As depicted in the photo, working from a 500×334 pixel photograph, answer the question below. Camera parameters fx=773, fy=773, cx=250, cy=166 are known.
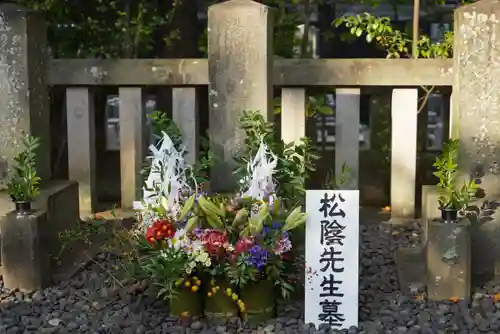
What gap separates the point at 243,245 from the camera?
10.7ft

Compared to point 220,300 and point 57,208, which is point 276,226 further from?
point 57,208

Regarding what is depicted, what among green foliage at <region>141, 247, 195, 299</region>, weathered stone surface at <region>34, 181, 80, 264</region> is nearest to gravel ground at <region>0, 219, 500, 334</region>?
green foliage at <region>141, 247, 195, 299</region>

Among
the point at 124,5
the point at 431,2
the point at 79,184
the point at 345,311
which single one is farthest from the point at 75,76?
the point at 431,2

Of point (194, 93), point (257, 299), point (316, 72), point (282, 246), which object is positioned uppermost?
point (316, 72)

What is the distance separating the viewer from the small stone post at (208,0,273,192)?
13.0ft

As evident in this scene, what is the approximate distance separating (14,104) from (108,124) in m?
2.48

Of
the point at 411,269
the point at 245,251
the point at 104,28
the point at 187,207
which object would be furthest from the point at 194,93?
the point at 245,251

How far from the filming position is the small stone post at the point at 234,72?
3953 millimetres

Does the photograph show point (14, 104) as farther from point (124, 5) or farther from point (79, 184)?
point (124, 5)

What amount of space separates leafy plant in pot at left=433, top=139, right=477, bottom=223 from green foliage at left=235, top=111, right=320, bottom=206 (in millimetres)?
648

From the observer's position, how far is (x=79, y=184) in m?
5.13

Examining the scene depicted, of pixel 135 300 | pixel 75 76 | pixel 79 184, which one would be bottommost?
pixel 135 300

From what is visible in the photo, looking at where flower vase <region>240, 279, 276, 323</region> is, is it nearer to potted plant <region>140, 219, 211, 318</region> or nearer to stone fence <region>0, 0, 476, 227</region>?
potted plant <region>140, 219, 211, 318</region>

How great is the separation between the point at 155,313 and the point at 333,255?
2.84 ft
